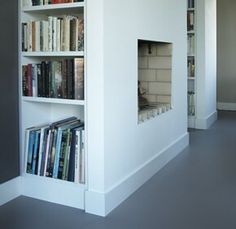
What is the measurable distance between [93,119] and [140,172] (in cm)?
76

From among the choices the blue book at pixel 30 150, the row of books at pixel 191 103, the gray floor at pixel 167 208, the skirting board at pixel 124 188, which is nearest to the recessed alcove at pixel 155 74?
the skirting board at pixel 124 188

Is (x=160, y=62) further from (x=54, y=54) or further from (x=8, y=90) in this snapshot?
(x=8, y=90)

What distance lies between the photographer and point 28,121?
2781mm

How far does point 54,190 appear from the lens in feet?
8.69

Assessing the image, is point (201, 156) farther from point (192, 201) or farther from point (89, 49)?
point (89, 49)

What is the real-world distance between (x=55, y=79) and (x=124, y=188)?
906 mm

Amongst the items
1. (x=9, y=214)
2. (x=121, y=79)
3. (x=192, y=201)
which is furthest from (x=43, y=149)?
(x=192, y=201)

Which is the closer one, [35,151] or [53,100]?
[53,100]

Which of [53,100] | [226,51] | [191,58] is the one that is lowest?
[53,100]

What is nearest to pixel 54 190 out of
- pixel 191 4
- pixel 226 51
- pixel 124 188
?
pixel 124 188

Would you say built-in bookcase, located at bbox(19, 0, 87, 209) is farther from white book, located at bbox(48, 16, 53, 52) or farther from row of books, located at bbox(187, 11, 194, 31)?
row of books, located at bbox(187, 11, 194, 31)

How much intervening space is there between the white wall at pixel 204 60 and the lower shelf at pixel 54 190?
3176mm

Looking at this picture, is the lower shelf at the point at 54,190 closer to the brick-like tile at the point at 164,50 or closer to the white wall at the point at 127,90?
the white wall at the point at 127,90

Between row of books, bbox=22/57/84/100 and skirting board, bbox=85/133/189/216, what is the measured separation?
0.66m
